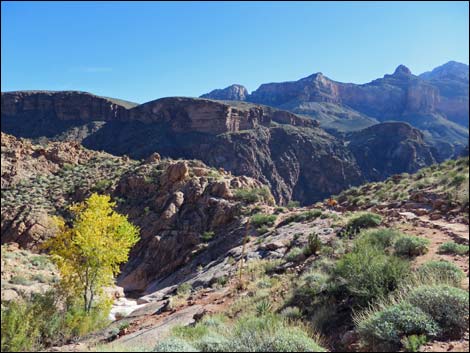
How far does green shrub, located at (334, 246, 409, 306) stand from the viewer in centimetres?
691

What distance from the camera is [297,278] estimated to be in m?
10.1

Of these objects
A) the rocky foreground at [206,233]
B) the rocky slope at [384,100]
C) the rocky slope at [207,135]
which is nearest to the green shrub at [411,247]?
the rocky foreground at [206,233]

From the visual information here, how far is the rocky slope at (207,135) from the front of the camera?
3007 inches

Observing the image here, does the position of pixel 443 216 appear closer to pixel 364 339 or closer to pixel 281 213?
pixel 364 339

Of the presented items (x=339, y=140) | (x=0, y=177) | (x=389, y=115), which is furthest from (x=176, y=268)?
(x=389, y=115)

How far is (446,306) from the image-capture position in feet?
17.6

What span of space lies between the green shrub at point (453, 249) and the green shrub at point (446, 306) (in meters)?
3.15

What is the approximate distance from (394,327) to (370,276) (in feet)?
6.06

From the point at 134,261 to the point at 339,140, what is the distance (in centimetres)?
8124

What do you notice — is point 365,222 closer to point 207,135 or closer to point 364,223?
point 364,223

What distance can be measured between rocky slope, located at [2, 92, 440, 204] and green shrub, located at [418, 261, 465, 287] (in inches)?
2616

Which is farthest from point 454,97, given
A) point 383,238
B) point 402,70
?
point 383,238

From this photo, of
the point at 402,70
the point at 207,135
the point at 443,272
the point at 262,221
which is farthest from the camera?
the point at 402,70

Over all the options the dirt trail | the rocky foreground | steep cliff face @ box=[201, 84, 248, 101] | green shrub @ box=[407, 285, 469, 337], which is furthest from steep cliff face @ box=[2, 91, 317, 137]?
steep cliff face @ box=[201, 84, 248, 101]
